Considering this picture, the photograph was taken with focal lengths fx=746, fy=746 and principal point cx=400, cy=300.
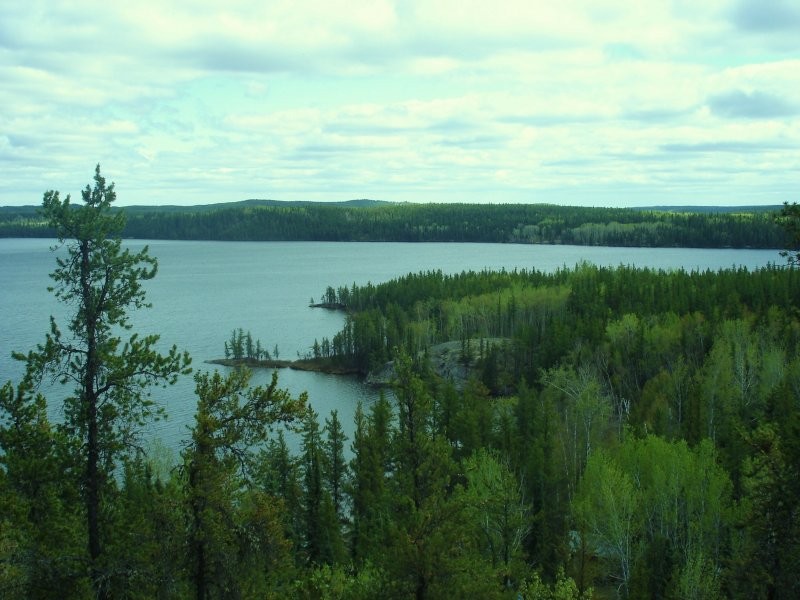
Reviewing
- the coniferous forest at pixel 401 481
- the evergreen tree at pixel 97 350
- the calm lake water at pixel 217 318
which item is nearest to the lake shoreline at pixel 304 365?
the calm lake water at pixel 217 318

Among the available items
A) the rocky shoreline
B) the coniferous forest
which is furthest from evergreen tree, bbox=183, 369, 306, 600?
the rocky shoreline

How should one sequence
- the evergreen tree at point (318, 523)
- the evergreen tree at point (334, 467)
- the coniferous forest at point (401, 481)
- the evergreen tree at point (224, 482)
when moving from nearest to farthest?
the evergreen tree at point (224, 482)
the coniferous forest at point (401, 481)
the evergreen tree at point (318, 523)
the evergreen tree at point (334, 467)

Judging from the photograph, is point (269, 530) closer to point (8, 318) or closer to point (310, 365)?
point (310, 365)

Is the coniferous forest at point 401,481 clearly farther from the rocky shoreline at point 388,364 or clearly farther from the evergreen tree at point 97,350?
the rocky shoreline at point 388,364

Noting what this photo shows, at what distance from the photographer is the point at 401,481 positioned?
16.3 m

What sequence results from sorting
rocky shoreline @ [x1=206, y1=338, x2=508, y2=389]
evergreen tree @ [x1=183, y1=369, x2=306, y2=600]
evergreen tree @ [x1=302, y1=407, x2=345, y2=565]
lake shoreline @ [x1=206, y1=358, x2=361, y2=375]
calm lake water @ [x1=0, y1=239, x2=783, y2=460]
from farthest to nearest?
1. lake shoreline @ [x1=206, y1=358, x2=361, y2=375]
2. rocky shoreline @ [x1=206, y1=338, x2=508, y2=389]
3. calm lake water @ [x1=0, y1=239, x2=783, y2=460]
4. evergreen tree @ [x1=302, y1=407, x2=345, y2=565]
5. evergreen tree @ [x1=183, y1=369, x2=306, y2=600]

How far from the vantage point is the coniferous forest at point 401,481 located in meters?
13.0

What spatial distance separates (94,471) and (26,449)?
1.37 metres

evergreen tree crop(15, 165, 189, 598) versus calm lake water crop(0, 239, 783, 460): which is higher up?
evergreen tree crop(15, 165, 189, 598)

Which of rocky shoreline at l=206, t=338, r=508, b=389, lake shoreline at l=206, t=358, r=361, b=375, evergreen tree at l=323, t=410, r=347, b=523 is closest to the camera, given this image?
evergreen tree at l=323, t=410, r=347, b=523

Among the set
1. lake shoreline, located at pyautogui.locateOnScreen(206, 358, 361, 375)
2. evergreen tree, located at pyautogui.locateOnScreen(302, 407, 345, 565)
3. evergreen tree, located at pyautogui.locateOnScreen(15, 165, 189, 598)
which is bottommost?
lake shoreline, located at pyautogui.locateOnScreen(206, 358, 361, 375)

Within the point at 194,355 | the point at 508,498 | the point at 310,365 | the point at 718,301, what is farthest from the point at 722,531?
the point at 194,355

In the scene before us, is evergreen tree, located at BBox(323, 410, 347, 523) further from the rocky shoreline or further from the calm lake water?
the rocky shoreline

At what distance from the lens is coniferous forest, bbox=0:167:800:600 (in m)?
13.0
